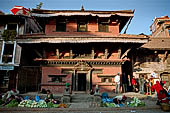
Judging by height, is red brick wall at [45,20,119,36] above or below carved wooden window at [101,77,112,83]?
above

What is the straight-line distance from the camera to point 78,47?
485 inches

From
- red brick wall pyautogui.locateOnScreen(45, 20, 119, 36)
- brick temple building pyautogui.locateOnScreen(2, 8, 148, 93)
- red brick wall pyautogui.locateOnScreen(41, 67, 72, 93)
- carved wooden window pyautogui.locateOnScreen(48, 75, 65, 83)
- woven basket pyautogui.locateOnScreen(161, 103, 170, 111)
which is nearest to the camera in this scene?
woven basket pyautogui.locateOnScreen(161, 103, 170, 111)

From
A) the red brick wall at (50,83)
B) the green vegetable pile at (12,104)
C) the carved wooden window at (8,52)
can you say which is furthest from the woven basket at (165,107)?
the carved wooden window at (8,52)

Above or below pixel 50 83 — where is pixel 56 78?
above

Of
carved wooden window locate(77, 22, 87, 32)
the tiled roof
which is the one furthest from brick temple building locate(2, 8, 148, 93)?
the tiled roof

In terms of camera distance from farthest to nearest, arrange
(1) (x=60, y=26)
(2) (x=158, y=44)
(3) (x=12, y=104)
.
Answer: (2) (x=158, y=44)
(1) (x=60, y=26)
(3) (x=12, y=104)

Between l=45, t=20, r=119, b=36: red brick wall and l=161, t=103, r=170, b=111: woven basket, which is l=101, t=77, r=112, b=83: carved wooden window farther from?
l=161, t=103, r=170, b=111: woven basket

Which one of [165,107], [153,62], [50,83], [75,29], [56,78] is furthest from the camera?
[153,62]

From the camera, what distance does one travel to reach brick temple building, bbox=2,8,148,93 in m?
11.5

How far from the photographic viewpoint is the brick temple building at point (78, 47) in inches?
451

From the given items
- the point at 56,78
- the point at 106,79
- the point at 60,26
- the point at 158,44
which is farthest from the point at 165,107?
the point at 60,26

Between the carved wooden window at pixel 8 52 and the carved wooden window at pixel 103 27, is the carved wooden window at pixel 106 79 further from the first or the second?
the carved wooden window at pixel 8 52

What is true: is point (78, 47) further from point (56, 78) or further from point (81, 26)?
point (56, 78)

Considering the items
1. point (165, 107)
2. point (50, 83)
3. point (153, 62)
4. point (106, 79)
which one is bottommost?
point (165, 107)
